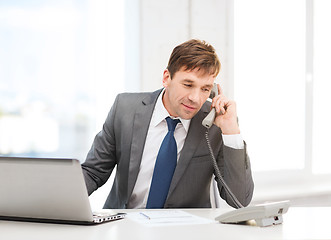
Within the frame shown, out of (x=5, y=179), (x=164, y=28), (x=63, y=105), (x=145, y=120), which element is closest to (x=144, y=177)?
(x=145, y=120)

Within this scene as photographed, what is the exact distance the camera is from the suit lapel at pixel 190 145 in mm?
1968

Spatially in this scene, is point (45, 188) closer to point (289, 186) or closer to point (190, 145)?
point (190, 145)

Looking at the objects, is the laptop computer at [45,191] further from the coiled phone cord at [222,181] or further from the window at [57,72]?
the window at [57,72]

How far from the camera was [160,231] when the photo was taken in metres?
1.31

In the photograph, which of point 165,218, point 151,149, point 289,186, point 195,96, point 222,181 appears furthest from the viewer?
point 289,186

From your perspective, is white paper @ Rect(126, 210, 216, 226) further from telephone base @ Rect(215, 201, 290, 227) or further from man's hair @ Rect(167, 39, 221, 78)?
man's hair @ Rect(167, 39, 221, 78)

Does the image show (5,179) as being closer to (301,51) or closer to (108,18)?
(108,18)

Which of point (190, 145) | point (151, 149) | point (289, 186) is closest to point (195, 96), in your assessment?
point (190, 145)

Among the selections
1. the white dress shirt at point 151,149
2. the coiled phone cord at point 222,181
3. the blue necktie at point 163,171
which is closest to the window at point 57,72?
the white dress shirt at point 151,149

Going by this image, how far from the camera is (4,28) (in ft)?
9.50

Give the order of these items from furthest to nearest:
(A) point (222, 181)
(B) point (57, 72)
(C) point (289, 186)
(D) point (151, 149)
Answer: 1. (C) point (289, 186)
2. (B) point (57, 72)
3. (D) point (151, 149)
4. (A) point (222, 181)

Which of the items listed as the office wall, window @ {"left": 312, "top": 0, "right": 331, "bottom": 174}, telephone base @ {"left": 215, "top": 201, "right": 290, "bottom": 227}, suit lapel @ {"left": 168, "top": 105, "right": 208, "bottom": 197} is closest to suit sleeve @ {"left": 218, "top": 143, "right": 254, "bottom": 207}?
suit lapel @ {"left": 168, "top": 105, "right": 208, "bottom": 197}

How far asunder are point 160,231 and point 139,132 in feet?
2.74

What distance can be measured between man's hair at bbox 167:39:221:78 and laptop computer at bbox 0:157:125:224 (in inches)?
32.8
